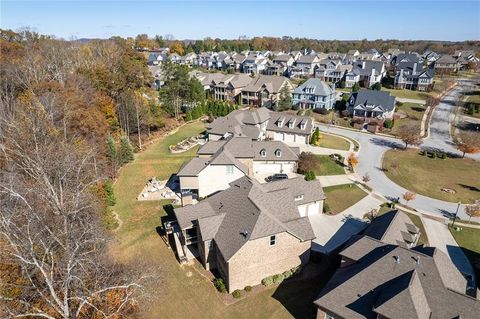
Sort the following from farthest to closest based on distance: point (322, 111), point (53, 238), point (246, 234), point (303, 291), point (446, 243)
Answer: point (322, 111) → point (446, 243) → point (303, 291) → point (246, 234) → point (53, 238)

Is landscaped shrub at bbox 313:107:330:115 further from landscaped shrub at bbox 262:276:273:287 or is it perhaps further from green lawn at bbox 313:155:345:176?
landscaped shrub at bbox 262:276:273:287

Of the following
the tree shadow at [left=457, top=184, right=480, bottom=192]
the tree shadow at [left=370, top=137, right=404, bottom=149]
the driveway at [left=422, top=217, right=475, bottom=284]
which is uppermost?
the tree shadow at [left=370, top=137, right=404, bottom=149]

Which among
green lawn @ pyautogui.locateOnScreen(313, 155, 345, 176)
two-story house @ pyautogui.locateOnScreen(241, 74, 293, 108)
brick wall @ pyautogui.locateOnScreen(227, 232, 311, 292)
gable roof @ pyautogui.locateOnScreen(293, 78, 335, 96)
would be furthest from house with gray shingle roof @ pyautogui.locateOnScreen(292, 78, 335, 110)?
brick wall @ pyautogui.locateOnScreen(227, 232, 311, 292)

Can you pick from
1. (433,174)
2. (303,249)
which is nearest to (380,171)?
(433,174)

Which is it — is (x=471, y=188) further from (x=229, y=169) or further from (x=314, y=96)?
(x=314, y=96)

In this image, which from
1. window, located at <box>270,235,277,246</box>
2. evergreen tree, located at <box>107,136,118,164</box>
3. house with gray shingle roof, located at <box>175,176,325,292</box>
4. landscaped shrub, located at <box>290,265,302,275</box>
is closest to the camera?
house with gray shingle roof, located at <box>175,176,325,292</box>

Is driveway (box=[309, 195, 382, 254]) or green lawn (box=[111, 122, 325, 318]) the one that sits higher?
driveway (box=[309, 195, 382, 254])

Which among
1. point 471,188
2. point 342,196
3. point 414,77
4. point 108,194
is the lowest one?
point 342,196
